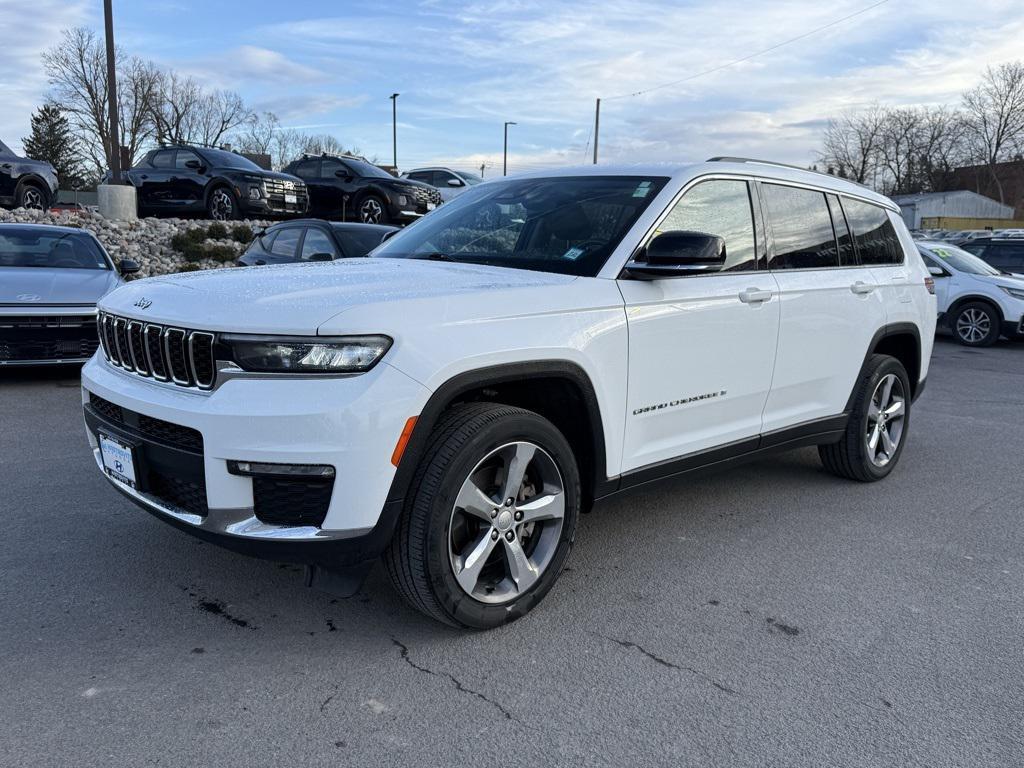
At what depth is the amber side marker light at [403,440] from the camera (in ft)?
9.17

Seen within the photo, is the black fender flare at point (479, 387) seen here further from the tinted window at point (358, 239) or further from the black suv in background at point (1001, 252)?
the black suv in background at point (1001, 252)

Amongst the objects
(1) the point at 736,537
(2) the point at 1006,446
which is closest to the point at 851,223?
(1) the point at 736,537

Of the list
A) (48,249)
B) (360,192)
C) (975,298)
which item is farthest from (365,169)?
(975,298)

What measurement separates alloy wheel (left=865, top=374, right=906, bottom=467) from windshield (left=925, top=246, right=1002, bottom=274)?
9.35 meters

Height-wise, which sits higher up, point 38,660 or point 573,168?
point 573,168

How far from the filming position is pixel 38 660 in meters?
2.92

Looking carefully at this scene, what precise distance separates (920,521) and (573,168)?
2.66 m

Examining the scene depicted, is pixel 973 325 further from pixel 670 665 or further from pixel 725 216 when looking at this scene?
pixel 670 665

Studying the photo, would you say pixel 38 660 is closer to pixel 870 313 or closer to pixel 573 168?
pixel 573 168

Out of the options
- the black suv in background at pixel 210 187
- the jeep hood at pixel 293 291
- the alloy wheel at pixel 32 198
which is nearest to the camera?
the jeep hood at pixel 293 291

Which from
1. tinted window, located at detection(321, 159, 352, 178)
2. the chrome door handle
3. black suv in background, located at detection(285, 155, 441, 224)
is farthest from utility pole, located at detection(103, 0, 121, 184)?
the chrome door handle

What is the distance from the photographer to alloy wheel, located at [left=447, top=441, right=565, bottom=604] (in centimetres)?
312

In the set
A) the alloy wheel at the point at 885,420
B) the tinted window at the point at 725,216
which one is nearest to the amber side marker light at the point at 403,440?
the tinted window at the point at 725,216

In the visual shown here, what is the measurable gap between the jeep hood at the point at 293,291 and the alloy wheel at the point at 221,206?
14365mm
